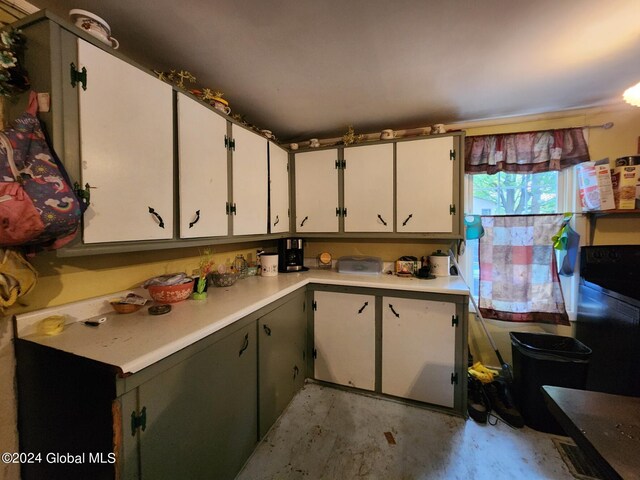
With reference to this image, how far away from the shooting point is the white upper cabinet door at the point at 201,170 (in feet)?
4.46

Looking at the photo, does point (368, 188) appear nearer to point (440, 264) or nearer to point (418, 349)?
point (440, 264)

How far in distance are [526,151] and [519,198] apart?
1.32ft

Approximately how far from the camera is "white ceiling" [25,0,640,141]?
1075 millimetres

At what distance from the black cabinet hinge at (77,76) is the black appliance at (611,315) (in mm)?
2948

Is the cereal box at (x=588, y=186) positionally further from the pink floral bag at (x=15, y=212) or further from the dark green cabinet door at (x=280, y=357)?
the pink floral bag at (x=15, y=212)

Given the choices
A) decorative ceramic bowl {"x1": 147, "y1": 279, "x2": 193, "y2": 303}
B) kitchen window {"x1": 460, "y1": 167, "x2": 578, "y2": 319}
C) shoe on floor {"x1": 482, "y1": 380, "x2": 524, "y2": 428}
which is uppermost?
kitchen window {"x1": 460, "y1": 167, "x2": 578, "y2": 319}

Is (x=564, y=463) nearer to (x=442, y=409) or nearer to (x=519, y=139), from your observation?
(x=442, y=409)

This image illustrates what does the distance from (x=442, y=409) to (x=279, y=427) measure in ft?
3.97

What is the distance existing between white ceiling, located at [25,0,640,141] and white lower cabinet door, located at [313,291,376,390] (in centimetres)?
158

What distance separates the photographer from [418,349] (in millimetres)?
1858

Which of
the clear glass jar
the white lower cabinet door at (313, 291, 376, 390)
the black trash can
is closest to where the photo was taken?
the black trash can

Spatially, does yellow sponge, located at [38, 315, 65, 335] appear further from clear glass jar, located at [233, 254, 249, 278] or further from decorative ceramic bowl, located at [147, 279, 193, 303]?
clear glass jar, located at [233, 254, 249, 278]

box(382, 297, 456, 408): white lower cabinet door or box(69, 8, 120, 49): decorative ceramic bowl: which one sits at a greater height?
box(69, 8, 120, 49): decorative ceramic bowl

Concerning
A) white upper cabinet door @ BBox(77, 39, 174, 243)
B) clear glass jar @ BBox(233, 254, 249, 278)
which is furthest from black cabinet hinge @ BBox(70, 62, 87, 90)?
clear glass jar @ BBox(233, 254, 249, 278)
